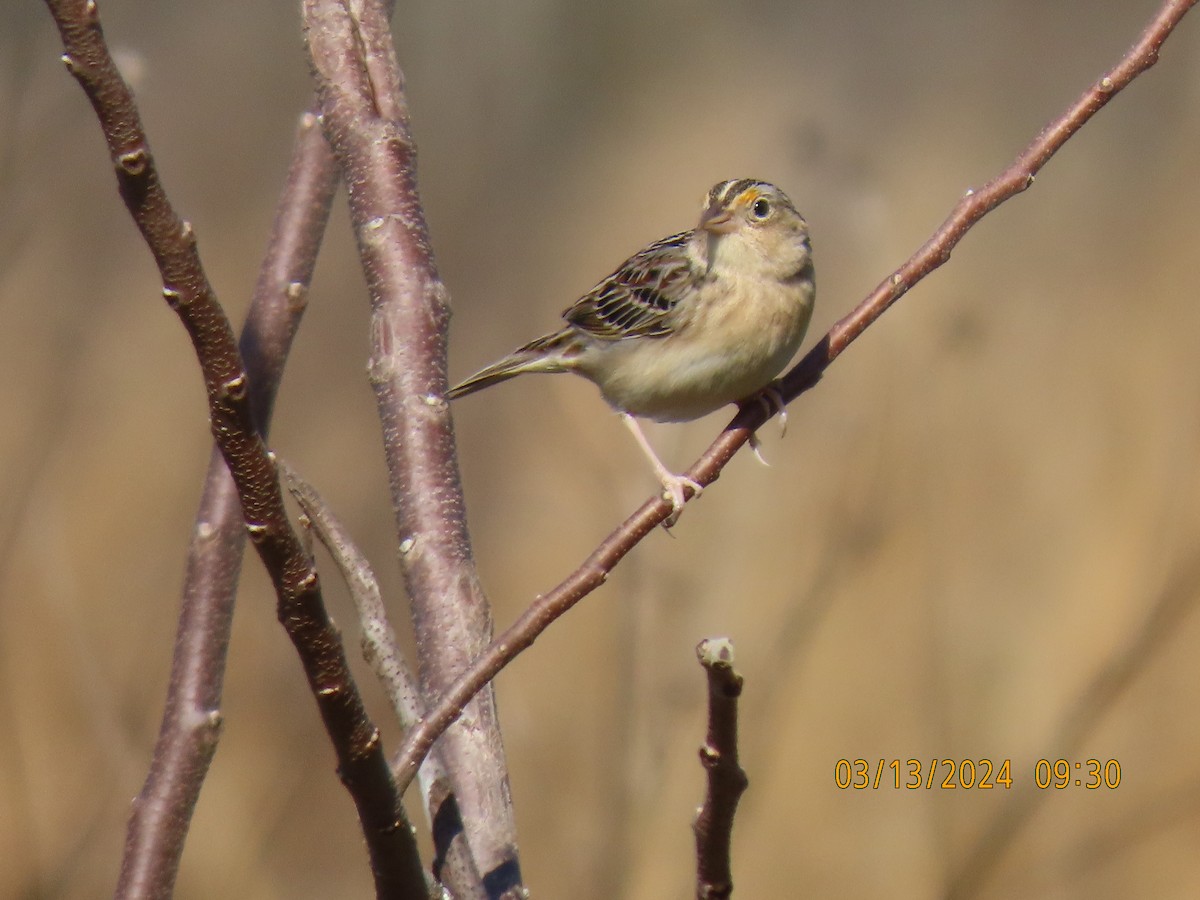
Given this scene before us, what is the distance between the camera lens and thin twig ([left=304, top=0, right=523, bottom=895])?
1843 millimetres

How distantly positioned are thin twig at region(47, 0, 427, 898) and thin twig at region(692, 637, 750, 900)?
0.28 metres

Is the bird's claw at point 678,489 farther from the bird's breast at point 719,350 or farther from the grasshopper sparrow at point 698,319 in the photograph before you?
the bird's breast at point 719,350

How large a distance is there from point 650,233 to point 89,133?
2.48m

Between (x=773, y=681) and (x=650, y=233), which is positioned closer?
(x=773, y=681)

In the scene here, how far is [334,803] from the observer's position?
5438mm

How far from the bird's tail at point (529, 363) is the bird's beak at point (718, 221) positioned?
1.83 feet

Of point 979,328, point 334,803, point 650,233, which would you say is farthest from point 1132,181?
point 334,803

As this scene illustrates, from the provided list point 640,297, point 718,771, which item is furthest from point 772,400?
point 718,771

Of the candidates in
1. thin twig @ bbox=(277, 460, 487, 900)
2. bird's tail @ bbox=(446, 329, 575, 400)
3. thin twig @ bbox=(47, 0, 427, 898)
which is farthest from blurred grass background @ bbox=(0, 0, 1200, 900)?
thin twig @ bbox=(47, 0, 427, 898)

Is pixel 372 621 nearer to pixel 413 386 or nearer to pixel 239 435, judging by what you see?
pixel 413 386

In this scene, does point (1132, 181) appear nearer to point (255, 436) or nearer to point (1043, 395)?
point (1043, 395)

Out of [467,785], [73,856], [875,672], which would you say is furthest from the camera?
[875,672]

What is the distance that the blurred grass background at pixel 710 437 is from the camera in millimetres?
5078

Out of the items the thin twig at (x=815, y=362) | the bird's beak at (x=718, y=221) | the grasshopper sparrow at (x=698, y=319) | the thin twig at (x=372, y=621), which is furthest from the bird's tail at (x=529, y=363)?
the thin twig at (x=372, y=621)
